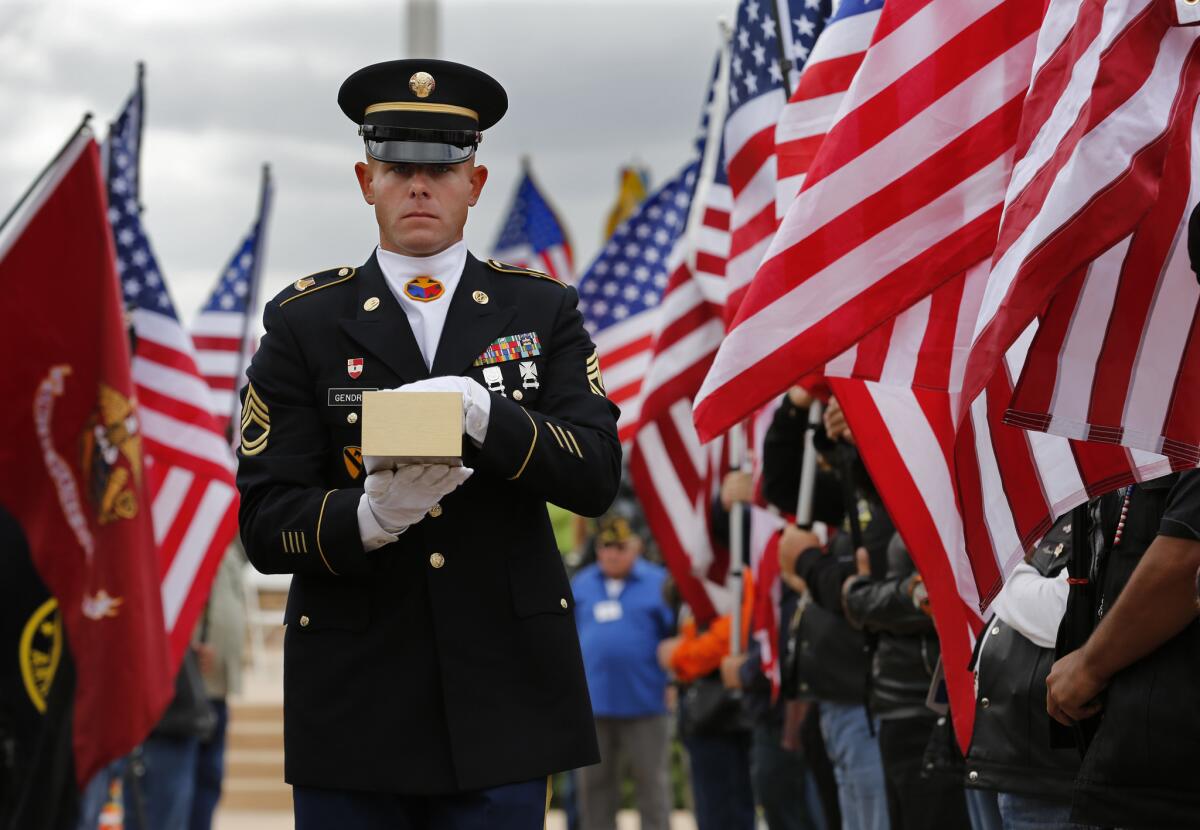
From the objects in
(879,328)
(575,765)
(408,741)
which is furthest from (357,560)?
(879,328)

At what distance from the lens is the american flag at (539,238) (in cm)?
1628

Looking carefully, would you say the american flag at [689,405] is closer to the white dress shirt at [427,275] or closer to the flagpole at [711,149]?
the flagpole at [711,149]

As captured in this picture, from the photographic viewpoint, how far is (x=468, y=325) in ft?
13.6

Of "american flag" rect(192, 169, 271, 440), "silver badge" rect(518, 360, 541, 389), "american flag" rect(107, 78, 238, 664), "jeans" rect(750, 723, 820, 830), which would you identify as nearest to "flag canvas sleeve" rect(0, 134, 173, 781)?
"american flag" rect(107, 78, 238, 664)

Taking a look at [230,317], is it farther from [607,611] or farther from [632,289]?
[607,611]

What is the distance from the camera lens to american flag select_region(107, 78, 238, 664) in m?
9.19

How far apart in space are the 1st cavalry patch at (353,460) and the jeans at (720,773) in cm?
632

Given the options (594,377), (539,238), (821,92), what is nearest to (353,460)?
(594,377)

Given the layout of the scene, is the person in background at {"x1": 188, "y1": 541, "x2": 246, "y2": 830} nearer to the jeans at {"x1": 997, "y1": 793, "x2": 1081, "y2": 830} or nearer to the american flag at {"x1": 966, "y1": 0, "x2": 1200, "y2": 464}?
the jeans at {"x1": 997, "y1": 793, "x2": 1081, "y2": 830}

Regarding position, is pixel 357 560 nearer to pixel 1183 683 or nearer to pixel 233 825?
pixel 1183 683

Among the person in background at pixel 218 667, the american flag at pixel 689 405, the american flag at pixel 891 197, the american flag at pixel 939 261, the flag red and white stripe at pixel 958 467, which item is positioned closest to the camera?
the flag red and white stripe at pixel 958 467

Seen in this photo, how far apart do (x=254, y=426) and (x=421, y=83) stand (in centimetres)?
84

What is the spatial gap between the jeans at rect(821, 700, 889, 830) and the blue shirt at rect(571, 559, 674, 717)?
15.6 feet

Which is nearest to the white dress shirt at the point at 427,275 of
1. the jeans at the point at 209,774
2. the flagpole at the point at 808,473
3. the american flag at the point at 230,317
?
the flagpole at the point at 808,473
